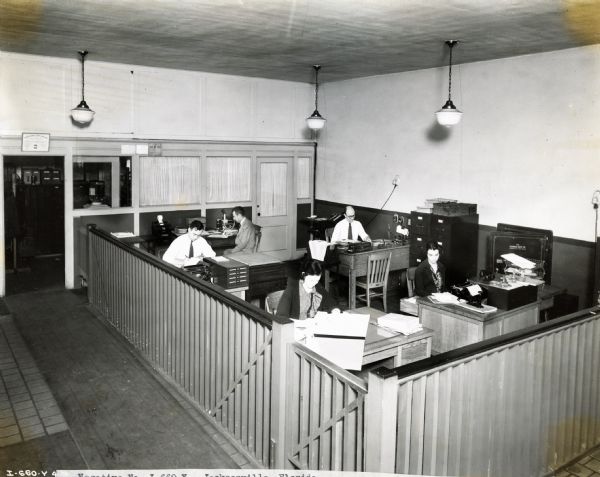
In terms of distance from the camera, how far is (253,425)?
13.1 feet

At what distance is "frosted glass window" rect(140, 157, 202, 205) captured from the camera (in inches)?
380

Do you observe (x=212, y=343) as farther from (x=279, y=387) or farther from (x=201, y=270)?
(x=201, y=270)

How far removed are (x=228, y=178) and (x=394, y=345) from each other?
6920mm

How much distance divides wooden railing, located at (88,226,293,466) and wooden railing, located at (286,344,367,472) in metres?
0.10

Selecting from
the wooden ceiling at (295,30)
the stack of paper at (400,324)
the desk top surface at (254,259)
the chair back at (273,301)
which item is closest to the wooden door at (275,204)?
the wooden ceiling at (295,30)

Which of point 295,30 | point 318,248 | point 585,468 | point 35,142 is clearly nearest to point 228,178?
point 318,248

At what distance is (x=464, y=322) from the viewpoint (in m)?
5.27

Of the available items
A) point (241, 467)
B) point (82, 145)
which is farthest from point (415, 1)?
point (82, 145)

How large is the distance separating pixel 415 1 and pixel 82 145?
236 inches

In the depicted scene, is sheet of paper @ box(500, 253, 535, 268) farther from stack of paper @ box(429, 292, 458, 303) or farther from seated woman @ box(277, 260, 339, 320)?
seated woman @ box(277, 260, 339, 320)

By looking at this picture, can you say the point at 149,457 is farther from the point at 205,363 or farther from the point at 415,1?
the point at 415,1

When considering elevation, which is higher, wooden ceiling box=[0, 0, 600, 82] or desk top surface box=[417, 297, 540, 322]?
wooden ceiling box=[0, 0, 600, 82]

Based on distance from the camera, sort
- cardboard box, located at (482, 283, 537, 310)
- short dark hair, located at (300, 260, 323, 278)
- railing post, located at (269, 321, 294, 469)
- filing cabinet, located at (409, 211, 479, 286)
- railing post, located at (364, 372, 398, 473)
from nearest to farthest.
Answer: railing post, located at (364, 372, 398, 473), railing post, located at (269, 321, 294, 469), short dark hair, located at (300, 260, 323, 278), cardboard box, located at (482, 283, 537, 310), filing cabinet, located at (409, 211, 479, 286)

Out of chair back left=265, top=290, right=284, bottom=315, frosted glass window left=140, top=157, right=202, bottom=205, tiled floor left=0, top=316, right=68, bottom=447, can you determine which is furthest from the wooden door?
chair back left=265, top=290, right=284, bottom=315
